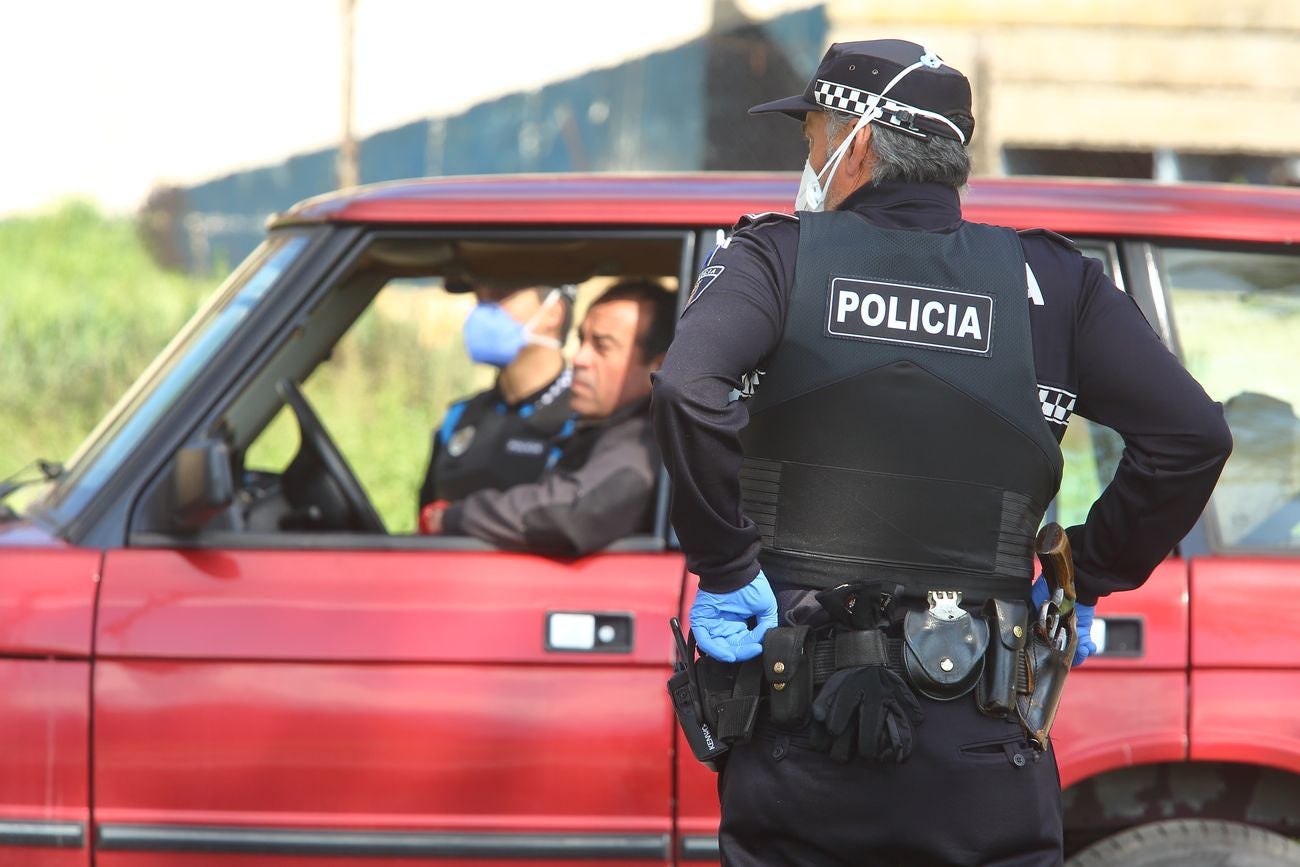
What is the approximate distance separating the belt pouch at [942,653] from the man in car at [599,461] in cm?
97

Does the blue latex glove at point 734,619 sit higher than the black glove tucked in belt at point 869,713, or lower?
higher

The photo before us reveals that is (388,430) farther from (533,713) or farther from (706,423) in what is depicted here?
(706,423)

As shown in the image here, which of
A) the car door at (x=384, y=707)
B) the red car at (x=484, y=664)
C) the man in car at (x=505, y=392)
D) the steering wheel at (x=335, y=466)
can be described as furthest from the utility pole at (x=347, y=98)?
the car door at (x=384, y=707)

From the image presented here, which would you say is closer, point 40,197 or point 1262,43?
point 1262,43

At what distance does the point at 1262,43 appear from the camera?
985cm

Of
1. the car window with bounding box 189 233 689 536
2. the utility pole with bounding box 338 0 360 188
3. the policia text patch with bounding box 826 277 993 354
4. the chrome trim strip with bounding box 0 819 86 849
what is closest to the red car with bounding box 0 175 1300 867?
the chrome trim strip with bounding box 0 819 86 849

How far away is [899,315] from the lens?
2.10 metres

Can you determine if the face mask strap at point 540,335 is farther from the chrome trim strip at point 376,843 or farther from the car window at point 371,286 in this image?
the chrome trim strip at point 376,843

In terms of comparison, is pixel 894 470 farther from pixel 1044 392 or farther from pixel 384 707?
pixel 384 707

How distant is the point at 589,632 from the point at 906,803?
0.92 m

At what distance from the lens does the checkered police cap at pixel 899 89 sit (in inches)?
84.7

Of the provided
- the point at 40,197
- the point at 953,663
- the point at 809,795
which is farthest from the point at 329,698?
the point at 40,197

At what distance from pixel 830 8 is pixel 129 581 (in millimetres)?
8177

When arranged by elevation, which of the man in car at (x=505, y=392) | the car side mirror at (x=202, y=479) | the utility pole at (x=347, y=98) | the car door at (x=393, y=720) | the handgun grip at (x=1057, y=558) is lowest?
the car door at (x=393, y=720)
